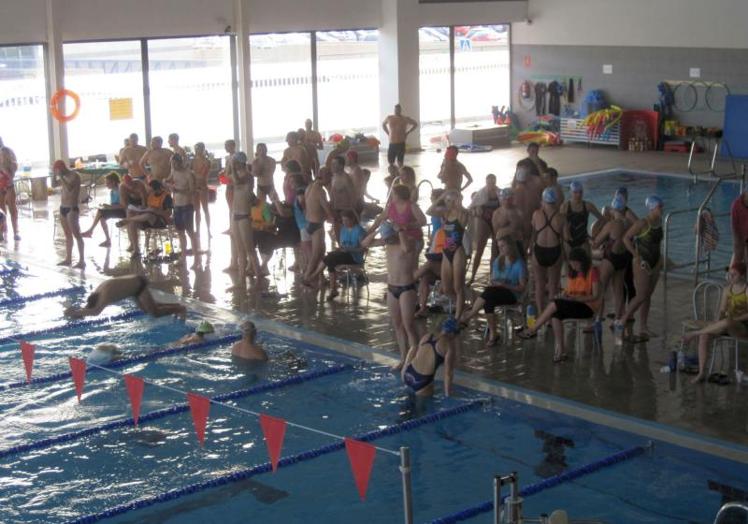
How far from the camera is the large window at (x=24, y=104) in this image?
21.6m

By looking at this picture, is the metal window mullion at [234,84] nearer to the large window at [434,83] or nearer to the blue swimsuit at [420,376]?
the large window at [434,83]

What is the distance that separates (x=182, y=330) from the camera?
12.8m

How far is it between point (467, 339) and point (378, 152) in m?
15.2

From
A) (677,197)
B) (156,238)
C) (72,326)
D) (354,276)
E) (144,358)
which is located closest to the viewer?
(144,358)

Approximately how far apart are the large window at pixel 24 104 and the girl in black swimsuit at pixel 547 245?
12.8 metres

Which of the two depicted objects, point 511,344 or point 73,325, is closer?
point 511,344

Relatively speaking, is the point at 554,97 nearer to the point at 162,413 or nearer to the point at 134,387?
the point at 162,413

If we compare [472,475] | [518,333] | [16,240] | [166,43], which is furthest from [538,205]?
[166,43]

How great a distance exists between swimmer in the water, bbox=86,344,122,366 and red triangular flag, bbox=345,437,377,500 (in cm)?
505

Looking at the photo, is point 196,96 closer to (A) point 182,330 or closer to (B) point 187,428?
(A) point 182,330

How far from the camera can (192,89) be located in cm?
2461

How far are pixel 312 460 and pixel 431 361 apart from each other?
156 cm

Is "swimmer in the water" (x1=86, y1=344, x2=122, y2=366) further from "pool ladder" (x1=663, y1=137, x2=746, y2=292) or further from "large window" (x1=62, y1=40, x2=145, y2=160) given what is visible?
Result: "large window" (x1=62, y1=40, x2=145, y2=160)

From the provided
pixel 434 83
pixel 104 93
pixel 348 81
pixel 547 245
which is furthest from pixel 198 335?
pixel 434 83
